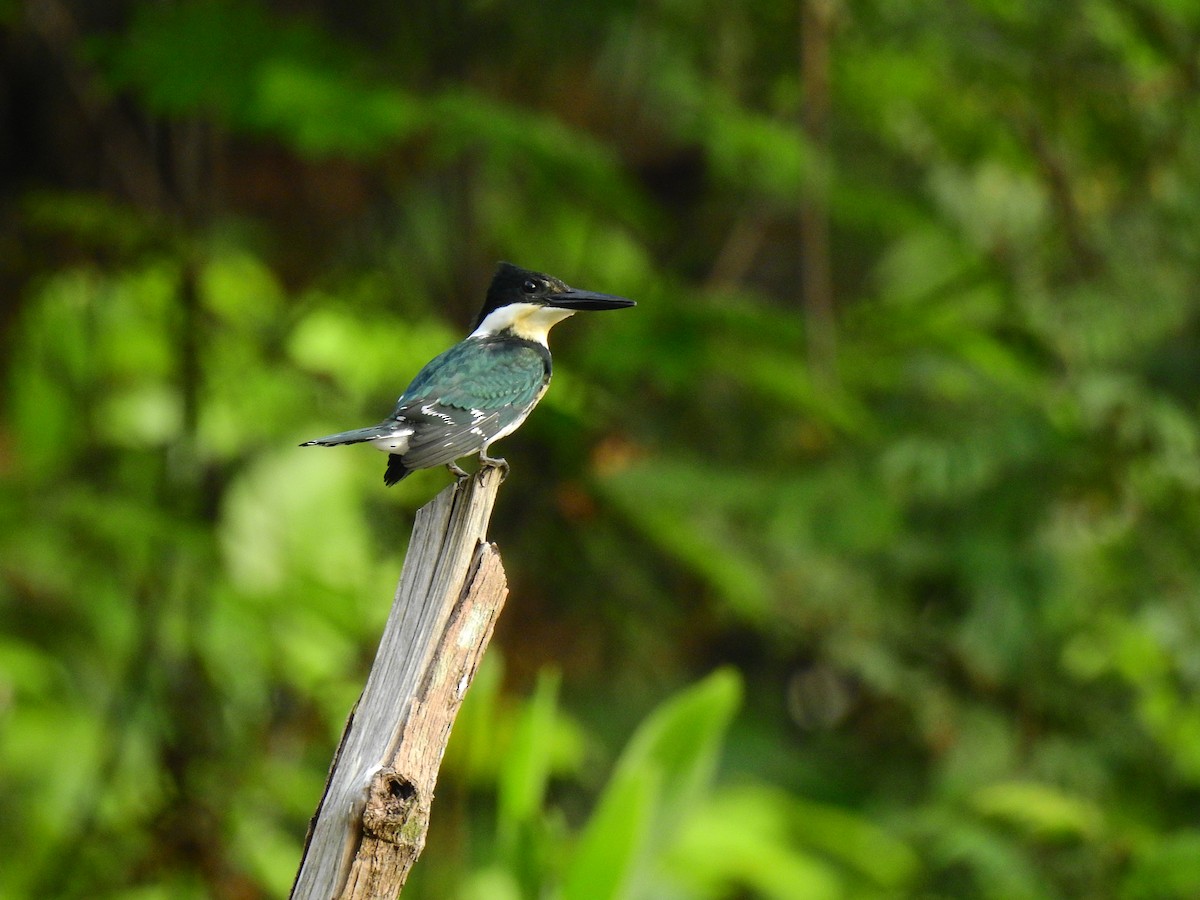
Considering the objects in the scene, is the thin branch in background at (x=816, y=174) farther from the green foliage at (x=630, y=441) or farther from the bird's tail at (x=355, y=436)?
the bird's tail at (x=355, y=436)

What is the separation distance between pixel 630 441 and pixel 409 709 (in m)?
3.00

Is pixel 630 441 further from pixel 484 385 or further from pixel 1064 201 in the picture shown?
pixel 484 385

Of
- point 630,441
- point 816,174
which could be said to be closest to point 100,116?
point 630,441

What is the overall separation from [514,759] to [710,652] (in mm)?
4232

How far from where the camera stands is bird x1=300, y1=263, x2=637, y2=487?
2121 mm

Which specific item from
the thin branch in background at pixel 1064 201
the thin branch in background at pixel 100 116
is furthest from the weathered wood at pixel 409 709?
the thin branch in background at pixel 100 116

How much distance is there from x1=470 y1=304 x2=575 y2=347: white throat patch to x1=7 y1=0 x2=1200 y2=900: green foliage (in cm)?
78

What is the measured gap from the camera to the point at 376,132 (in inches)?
129

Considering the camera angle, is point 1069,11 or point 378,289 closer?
point 1069,11

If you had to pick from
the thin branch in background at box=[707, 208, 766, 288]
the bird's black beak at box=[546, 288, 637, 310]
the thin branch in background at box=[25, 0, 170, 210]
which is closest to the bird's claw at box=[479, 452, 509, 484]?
the bird's black beak at box=[546, 288, 637, 310]

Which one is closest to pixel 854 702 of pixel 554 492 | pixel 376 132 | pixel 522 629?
pixel 522 629

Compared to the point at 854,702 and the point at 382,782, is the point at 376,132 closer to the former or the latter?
the point at 382,782

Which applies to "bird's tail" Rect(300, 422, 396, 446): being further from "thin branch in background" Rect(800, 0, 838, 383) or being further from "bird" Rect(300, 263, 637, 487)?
"thin branch in background" Rect(800, 0, 838, 383)

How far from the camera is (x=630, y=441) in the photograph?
463 cm
